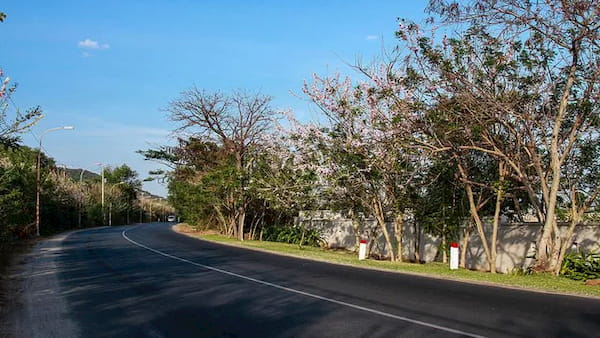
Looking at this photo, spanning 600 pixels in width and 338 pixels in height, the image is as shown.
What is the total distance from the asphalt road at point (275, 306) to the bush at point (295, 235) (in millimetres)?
16967

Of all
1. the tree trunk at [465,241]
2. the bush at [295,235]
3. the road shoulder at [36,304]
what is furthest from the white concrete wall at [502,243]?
the road shoulder at [36,304]

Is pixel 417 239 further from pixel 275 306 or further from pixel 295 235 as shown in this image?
pixel 275 306

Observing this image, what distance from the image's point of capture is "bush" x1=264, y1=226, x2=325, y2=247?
33.4m

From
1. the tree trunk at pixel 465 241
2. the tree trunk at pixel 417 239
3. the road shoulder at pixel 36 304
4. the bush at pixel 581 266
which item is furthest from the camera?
the tree trunk at pixel 417 239

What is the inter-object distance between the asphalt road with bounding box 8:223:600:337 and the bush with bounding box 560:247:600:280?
392cm

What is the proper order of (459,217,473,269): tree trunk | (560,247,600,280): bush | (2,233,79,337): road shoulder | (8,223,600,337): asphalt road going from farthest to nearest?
(459,217,473,269): tree trunk
(560,247,600,280): bush
(2,233,79,337): road shoulder
(8,223,600,337): asphalt road

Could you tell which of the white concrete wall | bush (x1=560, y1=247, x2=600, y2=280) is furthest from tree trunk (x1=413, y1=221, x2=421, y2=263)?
bush (x1=560, y1=247, x2=600, y2=280)

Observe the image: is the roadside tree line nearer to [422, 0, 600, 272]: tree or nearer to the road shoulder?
[422, 0, 600, 272]: tree

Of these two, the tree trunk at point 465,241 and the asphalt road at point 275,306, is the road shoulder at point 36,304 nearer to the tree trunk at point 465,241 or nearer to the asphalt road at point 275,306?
the asphalt road at point 275,306

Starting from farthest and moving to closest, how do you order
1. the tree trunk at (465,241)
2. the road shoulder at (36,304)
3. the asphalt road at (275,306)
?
1. the tree trunk at (465,241)
2. the road shoulder at (36,304)
3. the asphalt road at (275,306)

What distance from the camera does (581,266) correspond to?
15.9 m

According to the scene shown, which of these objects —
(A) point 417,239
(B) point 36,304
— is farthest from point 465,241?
(B) point 36,304

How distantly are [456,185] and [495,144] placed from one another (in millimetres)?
3404

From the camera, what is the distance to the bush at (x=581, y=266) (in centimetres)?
1548
